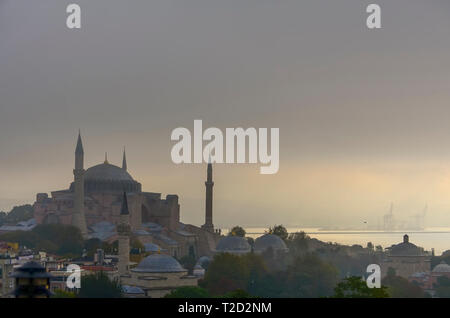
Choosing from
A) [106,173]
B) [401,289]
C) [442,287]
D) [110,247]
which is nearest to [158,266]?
[401,289]

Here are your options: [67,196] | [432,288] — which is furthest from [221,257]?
[67,196]

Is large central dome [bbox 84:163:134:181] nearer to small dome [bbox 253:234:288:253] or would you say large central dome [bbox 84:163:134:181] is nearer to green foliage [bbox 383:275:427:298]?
small dome [bbox 253:234:288:253]

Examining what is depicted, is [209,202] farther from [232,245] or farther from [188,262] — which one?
[188,262]

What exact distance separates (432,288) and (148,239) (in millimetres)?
23853

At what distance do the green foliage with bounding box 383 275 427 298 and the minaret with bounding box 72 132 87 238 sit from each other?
2784 cm

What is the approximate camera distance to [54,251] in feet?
244

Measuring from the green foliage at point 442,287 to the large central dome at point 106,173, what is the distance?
108 ft

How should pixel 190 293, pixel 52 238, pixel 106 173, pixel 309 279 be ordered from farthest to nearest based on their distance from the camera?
pixel 106 173 < pixel 52 238 < pixel 309 279 < pixel 190 293

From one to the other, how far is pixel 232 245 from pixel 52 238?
13574 mm

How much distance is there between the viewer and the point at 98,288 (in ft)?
166

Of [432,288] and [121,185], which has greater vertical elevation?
[121,185]
